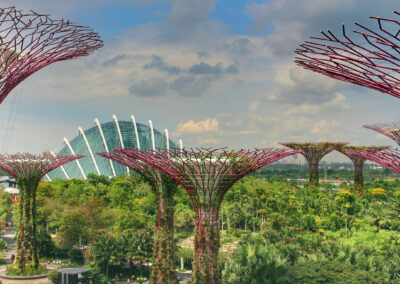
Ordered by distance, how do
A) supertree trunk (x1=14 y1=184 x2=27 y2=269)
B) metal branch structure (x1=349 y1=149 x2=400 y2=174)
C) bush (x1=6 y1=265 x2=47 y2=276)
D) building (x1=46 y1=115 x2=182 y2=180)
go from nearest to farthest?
metal branch structure (x1=349 y1=149 x2=400 y2=174) < bush (x1=6 y1=265 x2=47 y2=276) < supertree trunk (x1=14 y1=184 x2=27 y2=269) < building (x1=46 y1=115 x2=182 y2=180)

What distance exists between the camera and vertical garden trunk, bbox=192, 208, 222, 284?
16203mm

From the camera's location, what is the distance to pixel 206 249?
1623 cm

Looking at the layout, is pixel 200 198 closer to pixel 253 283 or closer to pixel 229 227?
pixel 253 283

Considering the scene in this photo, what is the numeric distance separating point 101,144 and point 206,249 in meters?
49.1

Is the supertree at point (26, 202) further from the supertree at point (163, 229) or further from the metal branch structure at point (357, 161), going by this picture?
the metal branch structure at point (357, 161)

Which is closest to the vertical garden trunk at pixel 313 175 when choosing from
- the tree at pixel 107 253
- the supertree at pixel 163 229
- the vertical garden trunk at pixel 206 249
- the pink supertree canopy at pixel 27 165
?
the tree at pixel 107 253

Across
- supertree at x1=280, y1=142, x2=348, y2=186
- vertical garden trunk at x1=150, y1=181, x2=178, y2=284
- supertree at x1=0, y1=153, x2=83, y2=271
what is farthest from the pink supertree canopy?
supertree at x1=280, y1=142, x2=348, y2=186

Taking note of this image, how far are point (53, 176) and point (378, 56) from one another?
202 feet

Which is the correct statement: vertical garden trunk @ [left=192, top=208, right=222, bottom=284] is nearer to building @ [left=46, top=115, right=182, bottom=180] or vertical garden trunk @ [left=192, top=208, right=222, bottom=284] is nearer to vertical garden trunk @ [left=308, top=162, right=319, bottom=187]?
vertical garden trunk @ [left=308, top=162, right=319, bottom=187]

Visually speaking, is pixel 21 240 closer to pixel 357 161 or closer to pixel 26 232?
pixel 26 232

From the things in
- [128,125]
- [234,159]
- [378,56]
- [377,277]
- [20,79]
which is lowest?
[377,277]

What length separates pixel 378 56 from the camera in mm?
7617

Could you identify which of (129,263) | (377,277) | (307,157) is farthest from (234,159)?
(307,157)

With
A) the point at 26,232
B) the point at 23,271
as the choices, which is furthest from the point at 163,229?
the point at 23,271
